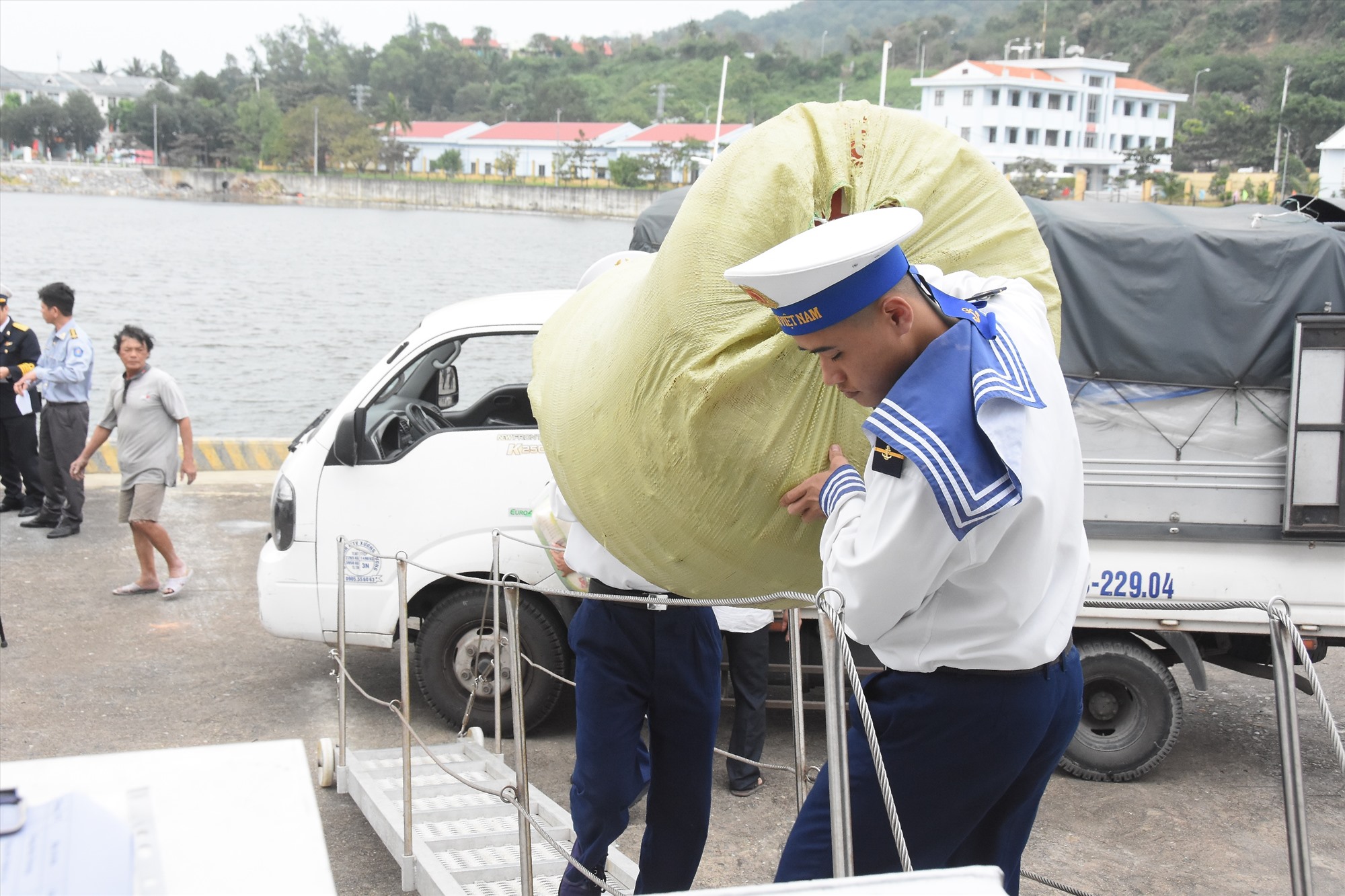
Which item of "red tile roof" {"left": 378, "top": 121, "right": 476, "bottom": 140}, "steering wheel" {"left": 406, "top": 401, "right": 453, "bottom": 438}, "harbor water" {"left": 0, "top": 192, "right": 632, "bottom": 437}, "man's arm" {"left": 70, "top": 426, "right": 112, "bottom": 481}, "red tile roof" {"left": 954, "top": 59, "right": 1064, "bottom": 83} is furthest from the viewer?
"red tile roof" {"left": 378, "top": 121, "right": 476, "bottom": 140}

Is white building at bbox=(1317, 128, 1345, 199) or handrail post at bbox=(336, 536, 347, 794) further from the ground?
white building at bbox=(1317, 128, 1345, 199)

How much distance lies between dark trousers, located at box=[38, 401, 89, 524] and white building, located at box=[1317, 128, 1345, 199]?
135ft

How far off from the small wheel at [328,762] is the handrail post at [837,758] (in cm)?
384

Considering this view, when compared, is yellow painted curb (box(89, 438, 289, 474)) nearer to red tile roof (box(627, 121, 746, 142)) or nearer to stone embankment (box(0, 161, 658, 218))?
stone embankment (box(0, 161, 658, 218))

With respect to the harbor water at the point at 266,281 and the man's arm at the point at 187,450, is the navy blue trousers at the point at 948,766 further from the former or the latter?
the harbor water at the point at 266,281

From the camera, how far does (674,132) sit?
111m

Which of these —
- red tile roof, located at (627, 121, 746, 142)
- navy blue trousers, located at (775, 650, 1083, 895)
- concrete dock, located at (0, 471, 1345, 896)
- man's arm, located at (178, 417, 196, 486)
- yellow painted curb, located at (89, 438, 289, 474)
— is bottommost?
concrete dock, located at (0, 471, 1345, 896)

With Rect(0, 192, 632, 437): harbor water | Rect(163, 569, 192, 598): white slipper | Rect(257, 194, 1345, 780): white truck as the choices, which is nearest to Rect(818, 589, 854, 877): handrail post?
Rect(257, 194, 1345, 780): white truck

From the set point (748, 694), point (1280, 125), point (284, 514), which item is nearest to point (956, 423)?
point (748, 694)

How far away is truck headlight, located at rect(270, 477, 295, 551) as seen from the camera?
20.3ft

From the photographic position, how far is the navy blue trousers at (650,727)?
3461mm

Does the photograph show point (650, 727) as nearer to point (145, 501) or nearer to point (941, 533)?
point (941, 533)

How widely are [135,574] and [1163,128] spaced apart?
9016cm

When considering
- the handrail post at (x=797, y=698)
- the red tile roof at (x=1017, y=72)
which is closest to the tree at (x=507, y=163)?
the red tile roof at (x=1017, y=72)
